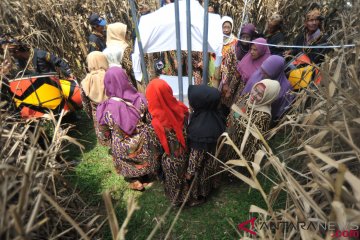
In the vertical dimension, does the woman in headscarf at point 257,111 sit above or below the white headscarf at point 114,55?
below

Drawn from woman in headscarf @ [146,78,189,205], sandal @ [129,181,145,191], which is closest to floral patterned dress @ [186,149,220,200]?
woman in headscarf @ [146,78,189,205]

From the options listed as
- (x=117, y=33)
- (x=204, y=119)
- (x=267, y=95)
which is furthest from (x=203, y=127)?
(x=117, y=33)

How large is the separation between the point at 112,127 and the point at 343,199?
7.90 ft

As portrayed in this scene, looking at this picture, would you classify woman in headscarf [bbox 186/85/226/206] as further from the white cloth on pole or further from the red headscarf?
the white cloth on pole

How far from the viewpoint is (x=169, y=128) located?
2373 mm

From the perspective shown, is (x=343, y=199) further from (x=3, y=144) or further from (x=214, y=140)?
(x=3, y=144)

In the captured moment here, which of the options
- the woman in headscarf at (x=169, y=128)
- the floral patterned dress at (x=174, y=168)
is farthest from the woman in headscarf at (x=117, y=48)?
the floral patterned dress at (x=174, y=168)

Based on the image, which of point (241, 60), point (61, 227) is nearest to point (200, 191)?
point (61, 227)

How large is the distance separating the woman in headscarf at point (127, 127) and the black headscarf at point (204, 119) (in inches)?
19.1

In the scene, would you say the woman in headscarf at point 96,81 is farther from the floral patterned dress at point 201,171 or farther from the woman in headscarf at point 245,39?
the woman in headscarf at point 245,39

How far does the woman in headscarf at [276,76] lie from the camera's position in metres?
2.91

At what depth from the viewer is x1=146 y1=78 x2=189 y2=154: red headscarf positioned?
2.27 meters

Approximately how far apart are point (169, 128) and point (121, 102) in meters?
0.77

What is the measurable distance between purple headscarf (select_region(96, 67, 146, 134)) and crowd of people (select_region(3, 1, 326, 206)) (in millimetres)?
11
